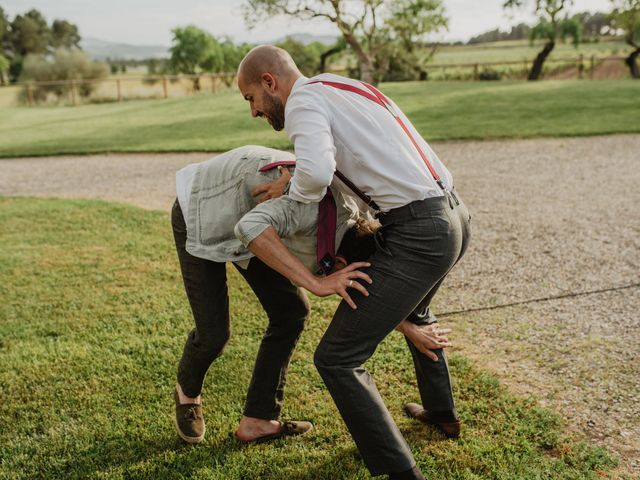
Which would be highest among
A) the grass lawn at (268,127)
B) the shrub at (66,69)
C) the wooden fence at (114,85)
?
the shrub at (66,69)

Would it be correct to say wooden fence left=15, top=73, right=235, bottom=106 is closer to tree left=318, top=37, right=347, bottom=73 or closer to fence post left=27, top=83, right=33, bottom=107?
fence post left=27, top=83, right=33, bottom=107

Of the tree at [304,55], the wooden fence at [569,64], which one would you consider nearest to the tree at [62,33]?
the tree at [304,55]

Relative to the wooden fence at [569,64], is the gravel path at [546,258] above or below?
below

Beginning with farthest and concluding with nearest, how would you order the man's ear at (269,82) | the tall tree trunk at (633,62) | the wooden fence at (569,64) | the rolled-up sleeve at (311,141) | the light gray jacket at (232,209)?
the wooden fence at (569,64) → the tall tree trunk at (633,62) → the light gray jacket at (232,209) → the man's ear at (269,82) → the rolled-up sleeve at (311,141)

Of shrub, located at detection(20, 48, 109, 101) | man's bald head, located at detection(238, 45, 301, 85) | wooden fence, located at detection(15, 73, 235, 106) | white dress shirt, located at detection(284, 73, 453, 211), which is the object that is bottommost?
white dress shirt, located at detection(284, 73, 453, 211)

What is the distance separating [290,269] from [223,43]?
208 feet

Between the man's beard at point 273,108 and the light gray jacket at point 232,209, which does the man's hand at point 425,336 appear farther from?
the man's beard at point 273,108

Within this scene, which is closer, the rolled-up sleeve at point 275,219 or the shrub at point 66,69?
the rolled-up sleeve at point 275,219

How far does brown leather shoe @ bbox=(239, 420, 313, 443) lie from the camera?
344 centimetres

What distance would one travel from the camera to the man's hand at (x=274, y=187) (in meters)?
2.74

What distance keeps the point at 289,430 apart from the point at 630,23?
129 ft

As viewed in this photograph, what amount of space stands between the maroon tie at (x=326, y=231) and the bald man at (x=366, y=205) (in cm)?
9

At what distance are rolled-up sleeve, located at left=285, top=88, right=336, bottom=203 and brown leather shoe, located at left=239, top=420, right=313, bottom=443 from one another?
1612 millimetres

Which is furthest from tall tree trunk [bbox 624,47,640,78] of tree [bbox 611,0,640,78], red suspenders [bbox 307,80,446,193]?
red suspenders [bbox 307,80,446,193]
